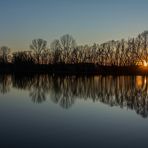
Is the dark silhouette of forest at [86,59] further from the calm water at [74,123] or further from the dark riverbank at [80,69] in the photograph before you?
the calm water at [74,123]

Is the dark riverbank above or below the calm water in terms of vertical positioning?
above

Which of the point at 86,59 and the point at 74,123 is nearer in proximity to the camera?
the point at 74,123

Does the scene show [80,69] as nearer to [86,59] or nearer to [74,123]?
[86,59]

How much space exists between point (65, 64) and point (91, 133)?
75.5 m

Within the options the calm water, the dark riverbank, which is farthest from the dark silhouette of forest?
the calm water

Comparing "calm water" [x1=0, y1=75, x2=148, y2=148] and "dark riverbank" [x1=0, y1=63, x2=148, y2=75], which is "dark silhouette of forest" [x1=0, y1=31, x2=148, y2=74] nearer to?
"dark riverbank" [x1=0, y1=63, x2=148, y2=75]

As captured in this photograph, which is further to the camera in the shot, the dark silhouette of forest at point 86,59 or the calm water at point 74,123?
the dark silhouette of forest at point 86,59

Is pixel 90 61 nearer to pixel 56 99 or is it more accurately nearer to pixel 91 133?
pixel 56 99

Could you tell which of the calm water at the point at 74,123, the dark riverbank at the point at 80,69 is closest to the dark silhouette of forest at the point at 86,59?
the dark riverbank at the point at 80,69

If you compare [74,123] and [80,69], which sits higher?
[80,69]

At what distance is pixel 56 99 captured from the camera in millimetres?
22750

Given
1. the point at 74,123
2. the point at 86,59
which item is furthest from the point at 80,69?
the point at 74,123

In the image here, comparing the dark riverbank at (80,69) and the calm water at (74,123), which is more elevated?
the dark riverbank at (80,69)

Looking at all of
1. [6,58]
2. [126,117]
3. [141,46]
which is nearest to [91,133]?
[126,117]
